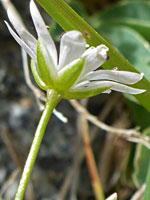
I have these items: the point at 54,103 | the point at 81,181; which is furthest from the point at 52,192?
the point at 54,103

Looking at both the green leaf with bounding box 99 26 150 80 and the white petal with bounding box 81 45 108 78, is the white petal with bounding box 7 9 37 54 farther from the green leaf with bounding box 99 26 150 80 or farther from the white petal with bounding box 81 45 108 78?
the green leaf with bounding box 99 26 150 80

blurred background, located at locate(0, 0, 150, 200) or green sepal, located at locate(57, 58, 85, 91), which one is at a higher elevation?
green sepal, located at locate(57, 58, 85, 91)

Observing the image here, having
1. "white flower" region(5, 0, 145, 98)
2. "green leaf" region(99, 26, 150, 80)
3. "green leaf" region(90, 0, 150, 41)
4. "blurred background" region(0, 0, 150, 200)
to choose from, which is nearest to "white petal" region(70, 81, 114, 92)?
"white flower" region(5, 0, 145, 98)

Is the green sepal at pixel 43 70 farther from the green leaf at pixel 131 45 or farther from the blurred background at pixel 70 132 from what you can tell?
the blurred background at pixel 70 132

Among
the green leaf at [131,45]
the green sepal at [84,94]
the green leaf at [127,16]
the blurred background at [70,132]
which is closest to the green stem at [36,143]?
the green sepal at [84,94]

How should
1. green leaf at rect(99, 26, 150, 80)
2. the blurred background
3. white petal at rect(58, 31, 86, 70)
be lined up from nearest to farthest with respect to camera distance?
white petal at rect(58, 31, 86, 70) < green leaf at rect(99, 26, 150, 80) < the blurred background

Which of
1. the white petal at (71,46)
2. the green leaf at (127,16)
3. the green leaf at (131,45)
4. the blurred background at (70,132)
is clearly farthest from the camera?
the green leaf at (127,16)

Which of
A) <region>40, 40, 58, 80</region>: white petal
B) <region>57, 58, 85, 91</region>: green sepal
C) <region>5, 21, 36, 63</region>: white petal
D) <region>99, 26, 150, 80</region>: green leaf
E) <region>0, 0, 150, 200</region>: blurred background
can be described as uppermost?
<region>5, 21, 36, 63</region>: white petal

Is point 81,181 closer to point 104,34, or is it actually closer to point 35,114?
point 35,114

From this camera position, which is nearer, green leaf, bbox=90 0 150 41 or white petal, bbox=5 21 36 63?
white petal, bbox=5 21 36 63
